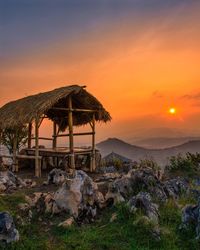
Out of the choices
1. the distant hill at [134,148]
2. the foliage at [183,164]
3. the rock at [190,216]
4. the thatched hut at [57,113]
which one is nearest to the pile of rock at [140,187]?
the rock at [190,216]

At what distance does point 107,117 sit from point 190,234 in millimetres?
14282

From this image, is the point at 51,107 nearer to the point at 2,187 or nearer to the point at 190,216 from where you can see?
the point at 2,187

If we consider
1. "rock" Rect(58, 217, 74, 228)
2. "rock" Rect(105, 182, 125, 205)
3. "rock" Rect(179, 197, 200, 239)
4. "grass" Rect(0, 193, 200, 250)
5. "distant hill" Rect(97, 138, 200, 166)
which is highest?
"rock" Rect(105, 182, 125, 205)

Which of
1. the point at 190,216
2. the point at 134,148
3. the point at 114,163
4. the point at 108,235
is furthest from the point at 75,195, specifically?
the point at 134,148

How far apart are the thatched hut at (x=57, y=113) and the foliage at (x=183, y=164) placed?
15.9 ft

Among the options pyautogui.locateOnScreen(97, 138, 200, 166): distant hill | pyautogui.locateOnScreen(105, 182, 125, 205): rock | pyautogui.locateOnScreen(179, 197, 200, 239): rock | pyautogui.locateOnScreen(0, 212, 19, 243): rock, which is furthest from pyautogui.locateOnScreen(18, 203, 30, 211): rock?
pyautogui.locateOnScreen(97, 138, 200, 166): distant hill

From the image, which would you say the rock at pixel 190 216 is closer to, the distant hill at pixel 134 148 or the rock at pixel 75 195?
the rock at pixel 75 195

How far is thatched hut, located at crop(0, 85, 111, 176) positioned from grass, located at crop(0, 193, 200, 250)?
360 inches

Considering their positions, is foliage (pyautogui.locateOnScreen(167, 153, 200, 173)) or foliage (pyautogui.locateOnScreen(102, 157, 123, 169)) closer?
foliage (pyautogui.locateOnScreen(167, 153, 200, 173))

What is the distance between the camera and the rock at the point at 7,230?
9305 millimetres

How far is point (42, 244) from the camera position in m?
9.27

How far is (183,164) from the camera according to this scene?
75.4 ft

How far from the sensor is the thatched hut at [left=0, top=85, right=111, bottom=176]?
20.2 m

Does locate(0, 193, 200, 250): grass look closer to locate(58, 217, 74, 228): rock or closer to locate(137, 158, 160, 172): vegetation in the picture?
locate(58, 217, 74, 228): rock
